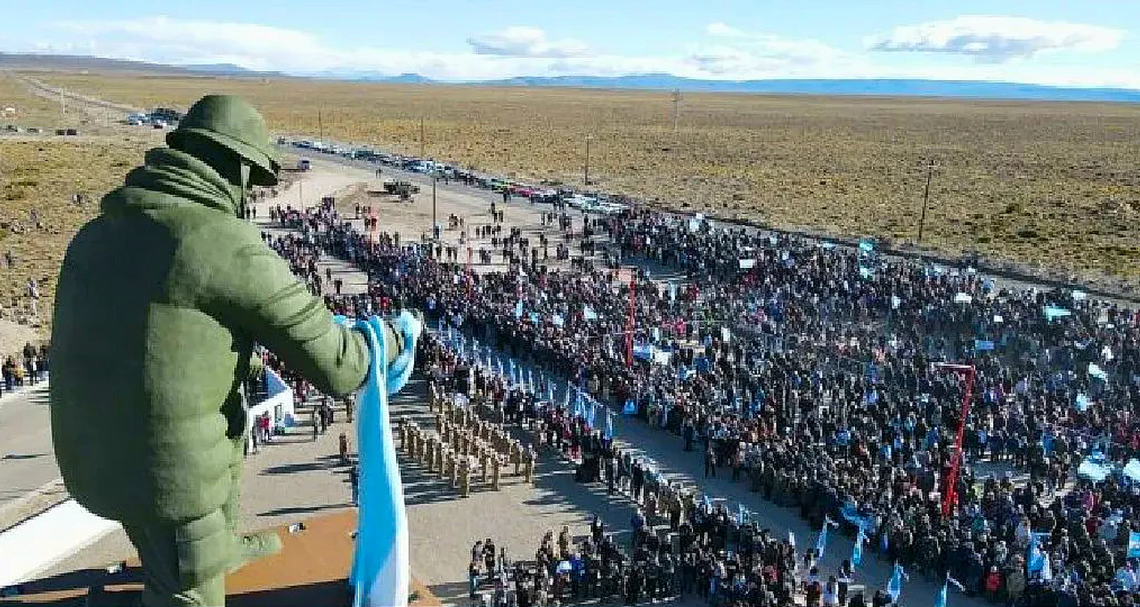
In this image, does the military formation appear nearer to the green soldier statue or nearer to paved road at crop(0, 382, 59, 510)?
paved road at crop(0, 382, 59, 510)

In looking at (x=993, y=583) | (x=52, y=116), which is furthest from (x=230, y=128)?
(x=52, y=116)

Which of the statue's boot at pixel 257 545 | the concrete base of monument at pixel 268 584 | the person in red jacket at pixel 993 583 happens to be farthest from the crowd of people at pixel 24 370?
the person in red jacket at pixel 993 583

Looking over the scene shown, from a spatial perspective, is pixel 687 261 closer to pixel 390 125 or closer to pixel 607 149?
pixel 607 149

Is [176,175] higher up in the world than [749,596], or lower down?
higher up

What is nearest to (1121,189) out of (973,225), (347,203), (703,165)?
(973,225)

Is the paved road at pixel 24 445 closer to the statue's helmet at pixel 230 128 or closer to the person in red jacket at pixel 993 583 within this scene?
the statue's helmet at pixel 230 128

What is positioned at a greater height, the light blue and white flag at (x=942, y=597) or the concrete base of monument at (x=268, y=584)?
the concrete base of monument at (x=268, y=584)
